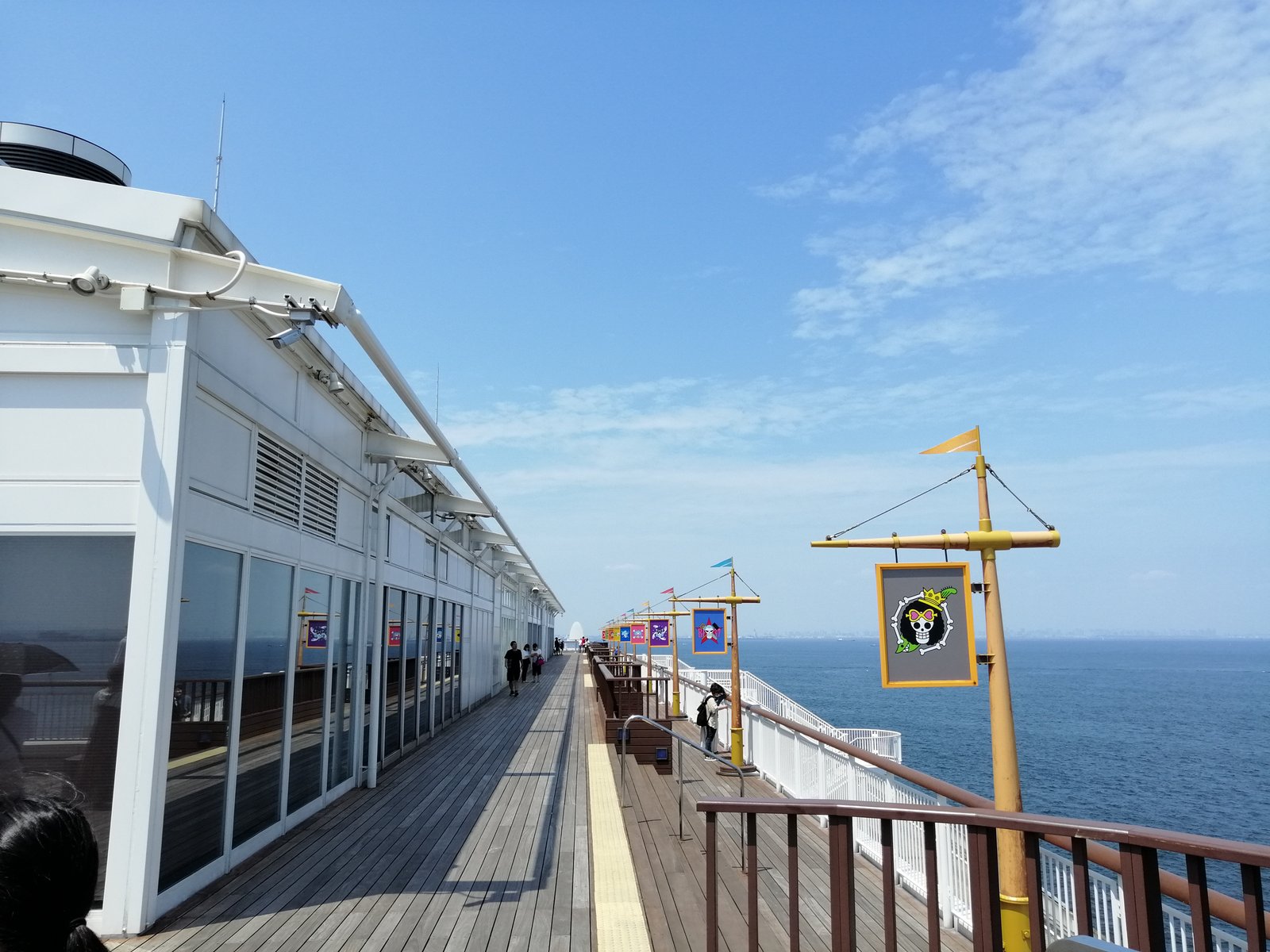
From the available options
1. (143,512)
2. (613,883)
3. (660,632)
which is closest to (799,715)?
(660,632)

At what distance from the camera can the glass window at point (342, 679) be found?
7773 millimetres

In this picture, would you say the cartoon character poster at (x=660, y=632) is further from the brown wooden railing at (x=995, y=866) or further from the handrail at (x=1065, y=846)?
the brown wooden railing at (x=995, y=866)

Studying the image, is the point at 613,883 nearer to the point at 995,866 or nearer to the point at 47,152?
the point at 995,866

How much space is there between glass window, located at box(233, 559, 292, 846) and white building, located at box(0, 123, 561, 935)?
0.08ft

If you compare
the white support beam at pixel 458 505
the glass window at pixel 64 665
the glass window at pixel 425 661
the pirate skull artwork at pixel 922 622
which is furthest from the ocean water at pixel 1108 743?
the glass window at pixel 64 665

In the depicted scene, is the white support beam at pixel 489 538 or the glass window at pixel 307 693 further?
the white support beam at pixel 489 538

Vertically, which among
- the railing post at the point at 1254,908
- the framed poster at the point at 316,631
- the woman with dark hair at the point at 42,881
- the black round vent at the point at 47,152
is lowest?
the railing post at the point at 1254,908

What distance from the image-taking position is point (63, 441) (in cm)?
479

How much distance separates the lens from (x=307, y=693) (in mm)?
7062

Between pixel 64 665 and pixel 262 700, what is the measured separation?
172cm

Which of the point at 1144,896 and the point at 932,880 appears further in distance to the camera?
the point at 932,880

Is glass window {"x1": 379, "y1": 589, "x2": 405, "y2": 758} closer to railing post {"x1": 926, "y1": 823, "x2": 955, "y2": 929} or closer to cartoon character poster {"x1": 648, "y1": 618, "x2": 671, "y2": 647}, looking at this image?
railing post {"x1": 926, "y1": 823, "x2": 955, "y2": 929}

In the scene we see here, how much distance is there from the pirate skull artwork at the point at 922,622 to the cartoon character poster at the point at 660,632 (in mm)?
17222

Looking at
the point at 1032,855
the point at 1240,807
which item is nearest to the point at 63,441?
the point at 1032,855
